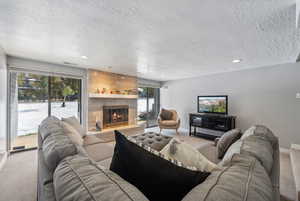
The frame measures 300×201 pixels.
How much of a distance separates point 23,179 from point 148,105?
4698mm

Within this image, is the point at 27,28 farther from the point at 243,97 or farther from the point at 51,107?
the point at 243,97

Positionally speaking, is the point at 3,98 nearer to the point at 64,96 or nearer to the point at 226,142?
the point at 64,96

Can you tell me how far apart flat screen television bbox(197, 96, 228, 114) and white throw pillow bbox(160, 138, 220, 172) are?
3.74m

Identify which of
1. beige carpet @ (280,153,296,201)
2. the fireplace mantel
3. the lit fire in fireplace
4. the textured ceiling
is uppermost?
the textured ceiling

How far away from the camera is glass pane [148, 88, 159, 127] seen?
6355mm

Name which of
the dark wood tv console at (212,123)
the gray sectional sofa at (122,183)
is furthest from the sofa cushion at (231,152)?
the dark wood tv console at (212,123)

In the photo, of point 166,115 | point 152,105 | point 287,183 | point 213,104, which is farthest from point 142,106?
point 287,183

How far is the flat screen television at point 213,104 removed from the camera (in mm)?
4281

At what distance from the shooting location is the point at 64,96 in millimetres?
3861

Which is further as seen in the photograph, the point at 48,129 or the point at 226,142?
the point at 226,142

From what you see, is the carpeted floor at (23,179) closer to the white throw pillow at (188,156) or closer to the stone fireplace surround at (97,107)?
the stone fireplace surround at (97,107)

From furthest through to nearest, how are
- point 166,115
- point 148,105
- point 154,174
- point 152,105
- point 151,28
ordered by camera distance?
1. point 152,105
2. point 148,105
3. point 166,115
4. point 151,28
5. point 154,174

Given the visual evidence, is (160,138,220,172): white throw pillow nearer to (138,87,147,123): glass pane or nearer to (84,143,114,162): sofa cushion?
(84,143,114,162): sofa cushion

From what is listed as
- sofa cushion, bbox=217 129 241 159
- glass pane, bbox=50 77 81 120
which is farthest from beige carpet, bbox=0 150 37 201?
sofa cushion, bbox=217 129 241 159
